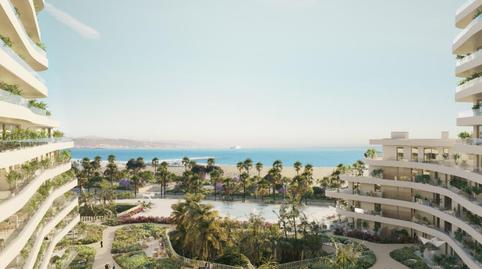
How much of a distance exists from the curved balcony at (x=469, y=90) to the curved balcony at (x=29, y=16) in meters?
31.2

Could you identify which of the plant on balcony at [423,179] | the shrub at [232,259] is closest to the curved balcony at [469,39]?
the plant on balcony at [423,179]

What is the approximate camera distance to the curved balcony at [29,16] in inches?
959

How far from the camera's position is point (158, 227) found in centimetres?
4834

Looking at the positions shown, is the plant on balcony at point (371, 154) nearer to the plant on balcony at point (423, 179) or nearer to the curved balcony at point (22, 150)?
the plant on balcony at point (423, 179)

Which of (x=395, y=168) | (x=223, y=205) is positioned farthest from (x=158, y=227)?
(x=395, y=168)

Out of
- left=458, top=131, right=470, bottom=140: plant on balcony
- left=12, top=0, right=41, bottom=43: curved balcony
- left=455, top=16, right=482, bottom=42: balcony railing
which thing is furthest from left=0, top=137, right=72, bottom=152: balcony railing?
left=458, top=131, right=470, bottom=140: plant on balcony

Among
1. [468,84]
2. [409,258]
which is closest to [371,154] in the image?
[409,258]

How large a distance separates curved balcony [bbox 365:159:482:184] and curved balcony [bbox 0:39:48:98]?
96.3 feet

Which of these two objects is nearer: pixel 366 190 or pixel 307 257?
pixel 307 257

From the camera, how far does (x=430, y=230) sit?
35125mm

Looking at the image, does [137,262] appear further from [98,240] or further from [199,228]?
[98,240]

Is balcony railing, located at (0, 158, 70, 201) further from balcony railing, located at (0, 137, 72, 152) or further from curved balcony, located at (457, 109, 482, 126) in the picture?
curved balcony, located at (457, 109, 482, 126)

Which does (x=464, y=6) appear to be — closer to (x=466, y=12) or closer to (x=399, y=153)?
(x=466, y=12)

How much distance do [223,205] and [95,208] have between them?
21.0 m
